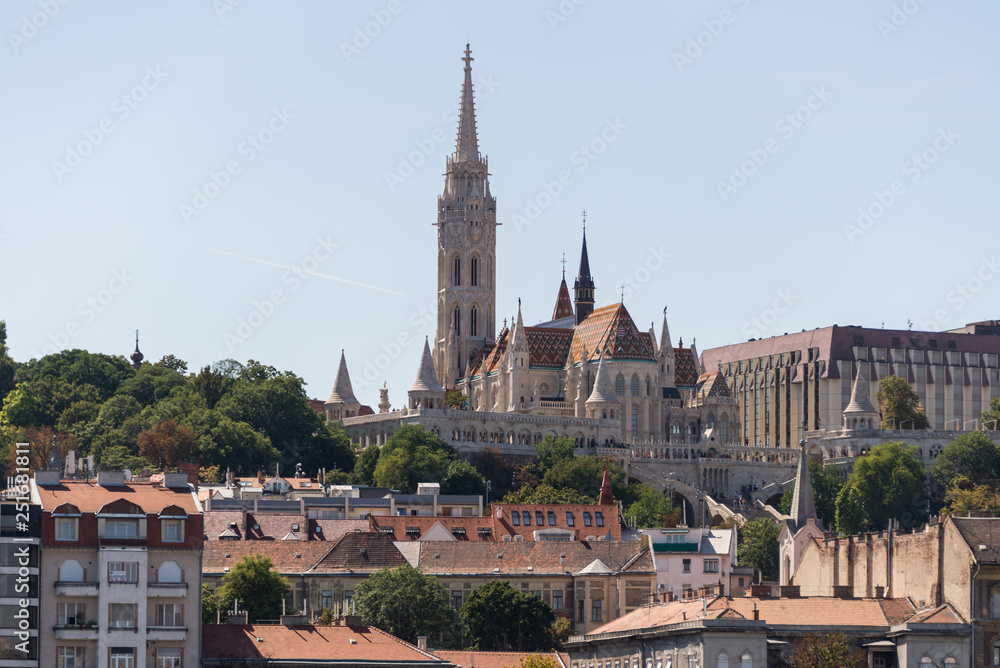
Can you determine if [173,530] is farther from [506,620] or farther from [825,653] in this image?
[506,620]

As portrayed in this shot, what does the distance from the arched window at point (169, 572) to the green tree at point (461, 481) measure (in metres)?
107

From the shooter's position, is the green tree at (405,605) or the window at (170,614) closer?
the window at (170,614)

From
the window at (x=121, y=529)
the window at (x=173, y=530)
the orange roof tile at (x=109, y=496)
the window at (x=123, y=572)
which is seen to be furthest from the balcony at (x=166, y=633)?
the orange roof tile at (x=109, y=496)

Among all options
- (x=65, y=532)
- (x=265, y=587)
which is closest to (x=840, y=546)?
(x=265, y=587)

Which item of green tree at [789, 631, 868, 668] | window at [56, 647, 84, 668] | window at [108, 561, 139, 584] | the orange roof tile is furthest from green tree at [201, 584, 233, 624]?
green tree at [789, 631, 868, 668]

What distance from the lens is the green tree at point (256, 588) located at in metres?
110

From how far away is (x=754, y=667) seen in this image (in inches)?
3457

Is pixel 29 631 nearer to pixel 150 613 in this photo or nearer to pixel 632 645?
pixel 150 613

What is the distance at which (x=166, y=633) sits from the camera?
85812 mm

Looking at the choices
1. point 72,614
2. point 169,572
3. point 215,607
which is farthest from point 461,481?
point 72,614

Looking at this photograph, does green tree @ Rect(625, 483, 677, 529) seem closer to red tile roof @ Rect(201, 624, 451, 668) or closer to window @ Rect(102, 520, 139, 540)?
red tile roof @ Rect(201, 624, 451, 668)

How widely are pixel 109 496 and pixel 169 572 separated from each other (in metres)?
3.63

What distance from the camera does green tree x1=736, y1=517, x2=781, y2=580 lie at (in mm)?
166750

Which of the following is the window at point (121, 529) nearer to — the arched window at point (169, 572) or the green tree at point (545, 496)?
the arched window at point (169, 572)
